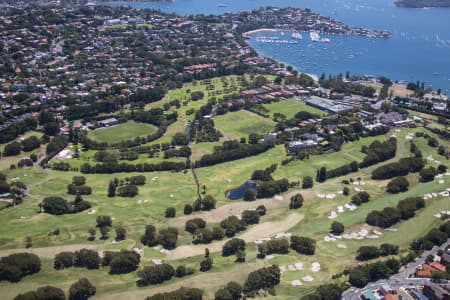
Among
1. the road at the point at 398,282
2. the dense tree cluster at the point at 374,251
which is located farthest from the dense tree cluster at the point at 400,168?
the road at the point at 398,282

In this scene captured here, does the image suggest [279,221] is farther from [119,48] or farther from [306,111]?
[119,48]

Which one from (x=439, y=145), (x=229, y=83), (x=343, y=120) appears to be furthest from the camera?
(x=229, y=83)

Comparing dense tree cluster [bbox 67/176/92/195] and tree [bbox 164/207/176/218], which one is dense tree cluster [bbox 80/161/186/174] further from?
tree [bbox 164/207/176/218]

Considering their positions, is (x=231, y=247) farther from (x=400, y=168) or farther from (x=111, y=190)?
(x=400, y=168)

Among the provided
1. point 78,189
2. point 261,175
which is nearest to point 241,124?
point 261,175

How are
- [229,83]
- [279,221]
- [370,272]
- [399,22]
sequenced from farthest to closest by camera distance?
[399,22] < [229,83] < [279,221] < [370,272]

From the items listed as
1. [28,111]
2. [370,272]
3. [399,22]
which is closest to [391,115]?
[370,272]

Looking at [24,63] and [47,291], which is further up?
[24,63]

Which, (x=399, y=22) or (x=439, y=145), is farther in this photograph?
(x=399, y=22)

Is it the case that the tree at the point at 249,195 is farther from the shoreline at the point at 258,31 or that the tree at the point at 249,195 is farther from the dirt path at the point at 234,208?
the shoreline at the point at 258,31
